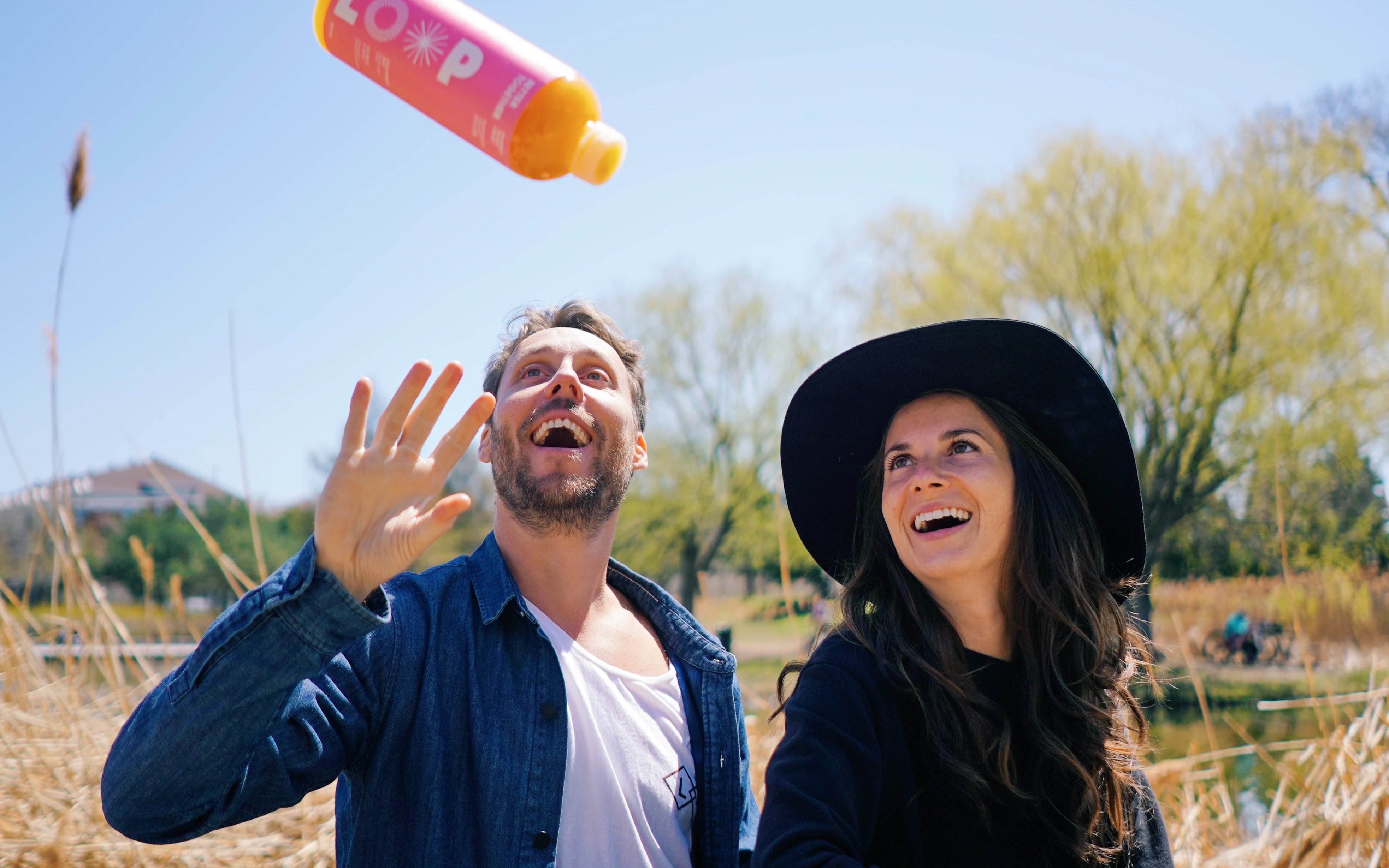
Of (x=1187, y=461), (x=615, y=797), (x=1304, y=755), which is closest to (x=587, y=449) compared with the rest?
(x=615, y=797)

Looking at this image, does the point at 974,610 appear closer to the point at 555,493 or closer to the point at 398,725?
the point at 555,493

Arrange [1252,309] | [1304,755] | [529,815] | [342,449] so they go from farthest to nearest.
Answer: [1252,309] < [1304,755] < [529,815] < [342,449]

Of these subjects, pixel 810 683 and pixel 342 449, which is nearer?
pixel 342 449

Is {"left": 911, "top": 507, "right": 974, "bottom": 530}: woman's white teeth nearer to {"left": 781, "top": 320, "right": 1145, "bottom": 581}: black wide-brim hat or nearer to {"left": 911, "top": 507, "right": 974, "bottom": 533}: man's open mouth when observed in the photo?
{"left": 911, "top": 507, "right": 974, "bottom": 533}: man's open mouth

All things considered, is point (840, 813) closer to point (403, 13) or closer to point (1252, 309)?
point (403, 13)

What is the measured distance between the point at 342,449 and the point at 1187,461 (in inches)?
757

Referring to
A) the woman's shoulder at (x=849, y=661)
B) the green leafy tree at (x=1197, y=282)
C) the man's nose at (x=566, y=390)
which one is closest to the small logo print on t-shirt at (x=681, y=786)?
the woman's shoulder at (x=849, y=661)

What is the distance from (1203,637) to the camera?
17984mm

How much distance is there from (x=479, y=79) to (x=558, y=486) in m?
0.95

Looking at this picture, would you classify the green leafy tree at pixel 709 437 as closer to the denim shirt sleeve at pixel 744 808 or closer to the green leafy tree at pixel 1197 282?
the green leafy tree at pixel 1197 282

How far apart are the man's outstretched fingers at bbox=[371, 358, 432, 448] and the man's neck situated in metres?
0.85

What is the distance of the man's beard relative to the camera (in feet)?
7.48

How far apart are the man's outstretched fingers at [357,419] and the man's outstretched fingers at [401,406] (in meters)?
0.02

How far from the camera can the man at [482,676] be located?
4.78 feet
